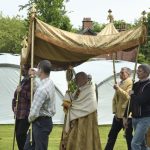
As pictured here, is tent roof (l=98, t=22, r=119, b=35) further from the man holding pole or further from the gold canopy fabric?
the gold canopy fabric

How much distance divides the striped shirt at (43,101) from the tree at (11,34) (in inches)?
1522

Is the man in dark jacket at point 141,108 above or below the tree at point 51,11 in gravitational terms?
below

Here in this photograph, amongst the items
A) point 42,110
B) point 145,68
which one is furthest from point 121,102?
point 42,110

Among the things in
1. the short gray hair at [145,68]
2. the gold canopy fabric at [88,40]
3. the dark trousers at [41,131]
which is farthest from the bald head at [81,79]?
the dark trousers at [41,131]

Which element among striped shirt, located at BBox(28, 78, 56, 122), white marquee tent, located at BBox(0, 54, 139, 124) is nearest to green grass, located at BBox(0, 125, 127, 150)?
white marquee tent, located at BBox(0, 54, 139, 124)

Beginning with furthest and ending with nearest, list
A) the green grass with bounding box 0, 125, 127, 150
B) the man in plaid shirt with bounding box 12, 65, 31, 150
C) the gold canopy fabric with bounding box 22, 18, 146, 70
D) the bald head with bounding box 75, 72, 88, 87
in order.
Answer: the green grass with bounding box 0, 125, 127, 150, the bald head with bounding box 75, 72, 88, 87, the man in plaid shirt with bounding box 12, 65, 31, 150, the gold canopy fabric with bounding box 22, 18, 146, 70

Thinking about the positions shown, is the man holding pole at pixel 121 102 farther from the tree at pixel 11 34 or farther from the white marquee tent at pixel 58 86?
the tree at pixel 11 34

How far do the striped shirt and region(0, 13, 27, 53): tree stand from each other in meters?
38.7

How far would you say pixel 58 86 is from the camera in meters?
17.8

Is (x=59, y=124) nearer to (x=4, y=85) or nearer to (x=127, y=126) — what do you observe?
(x=4, y=85)

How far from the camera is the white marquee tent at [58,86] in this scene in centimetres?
1761

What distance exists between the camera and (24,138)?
10.1 metres

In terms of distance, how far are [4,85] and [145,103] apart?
353 inches

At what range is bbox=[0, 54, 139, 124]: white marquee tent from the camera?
17.6 m
